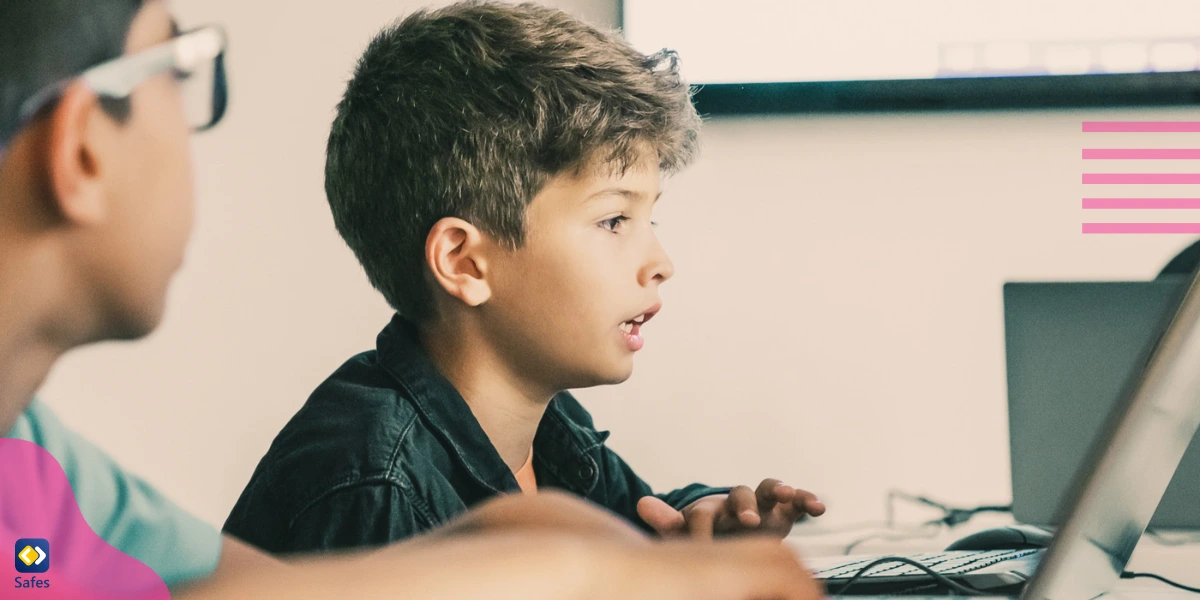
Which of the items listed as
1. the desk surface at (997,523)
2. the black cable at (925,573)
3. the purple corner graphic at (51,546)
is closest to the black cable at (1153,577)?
the desk surface at (997,523)

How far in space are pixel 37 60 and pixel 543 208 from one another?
0.52 meters

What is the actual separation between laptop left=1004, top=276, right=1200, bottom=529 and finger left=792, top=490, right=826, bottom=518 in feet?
0.65

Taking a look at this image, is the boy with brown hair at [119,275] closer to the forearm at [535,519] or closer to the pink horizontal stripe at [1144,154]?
the forearm at [535,519]

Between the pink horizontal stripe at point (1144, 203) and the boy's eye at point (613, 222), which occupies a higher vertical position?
the pink horizontal stripe at point (1144, 203)

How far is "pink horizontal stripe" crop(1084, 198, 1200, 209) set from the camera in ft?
3.92

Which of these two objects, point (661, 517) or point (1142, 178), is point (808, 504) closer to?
point (661, 517)

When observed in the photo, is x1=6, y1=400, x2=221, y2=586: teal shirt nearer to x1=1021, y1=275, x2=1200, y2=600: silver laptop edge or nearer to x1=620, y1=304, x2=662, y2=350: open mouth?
x1=1021, y1=275, x2=1200, y2=600: silver laptop edge

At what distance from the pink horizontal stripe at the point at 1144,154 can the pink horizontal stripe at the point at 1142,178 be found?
20 mm

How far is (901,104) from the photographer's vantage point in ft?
3.85

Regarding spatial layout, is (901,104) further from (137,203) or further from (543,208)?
(137,203)

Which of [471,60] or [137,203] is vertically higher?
[471,60]

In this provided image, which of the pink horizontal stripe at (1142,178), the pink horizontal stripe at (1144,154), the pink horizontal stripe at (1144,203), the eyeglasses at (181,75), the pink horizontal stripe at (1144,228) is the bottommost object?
the pink horizontal stripe at (1144,228)

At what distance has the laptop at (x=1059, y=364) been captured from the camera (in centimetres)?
82

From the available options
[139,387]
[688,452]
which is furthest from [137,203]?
[139,387]
